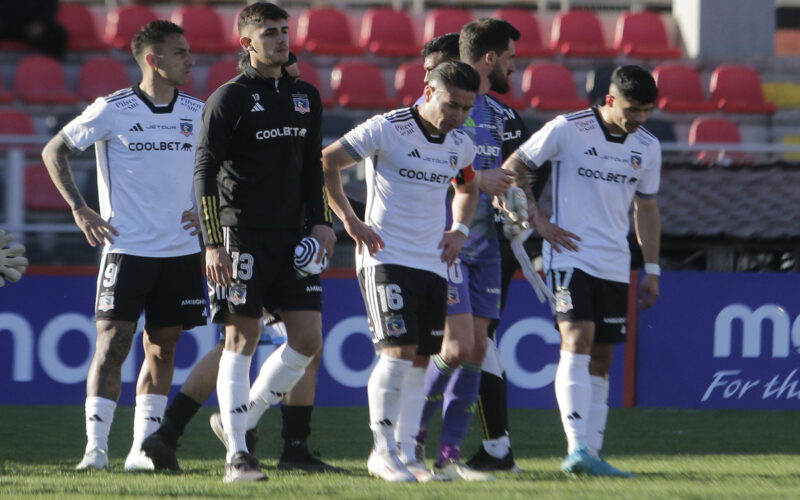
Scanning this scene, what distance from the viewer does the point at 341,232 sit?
948 cm

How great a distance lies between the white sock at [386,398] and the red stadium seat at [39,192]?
4.52m

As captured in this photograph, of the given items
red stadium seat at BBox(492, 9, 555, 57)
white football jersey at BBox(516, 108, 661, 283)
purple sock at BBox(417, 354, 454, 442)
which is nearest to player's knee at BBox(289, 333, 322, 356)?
purple sock at BBox(417, 354, 454, 442)

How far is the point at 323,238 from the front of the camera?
16.9 ft

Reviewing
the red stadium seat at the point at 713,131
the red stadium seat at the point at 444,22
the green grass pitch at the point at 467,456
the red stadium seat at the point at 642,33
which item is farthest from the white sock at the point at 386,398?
the red stadium seat at the point at 642,33

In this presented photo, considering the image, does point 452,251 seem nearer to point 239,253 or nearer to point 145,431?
point 239,253

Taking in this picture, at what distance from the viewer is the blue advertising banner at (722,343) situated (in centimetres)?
888

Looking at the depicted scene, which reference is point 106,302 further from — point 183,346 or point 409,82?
point 409,82

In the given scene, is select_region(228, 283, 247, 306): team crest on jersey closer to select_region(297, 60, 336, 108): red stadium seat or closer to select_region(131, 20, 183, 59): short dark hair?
select_region(131, 20, 183, 59): short dark hair

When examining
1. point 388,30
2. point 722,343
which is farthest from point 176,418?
point 388,30

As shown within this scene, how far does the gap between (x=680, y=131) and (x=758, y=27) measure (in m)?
2.39

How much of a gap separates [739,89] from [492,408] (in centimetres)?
956

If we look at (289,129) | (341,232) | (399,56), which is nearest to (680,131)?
(399,56)

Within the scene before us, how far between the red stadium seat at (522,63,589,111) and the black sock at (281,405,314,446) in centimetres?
858

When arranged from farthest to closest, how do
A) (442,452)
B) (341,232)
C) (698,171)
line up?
(698,171) < (341,232) < (442,452)
